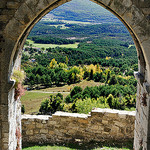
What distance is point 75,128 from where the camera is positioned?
6895 mm

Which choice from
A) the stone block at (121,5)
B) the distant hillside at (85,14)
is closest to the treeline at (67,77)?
the stone block at (121,5)

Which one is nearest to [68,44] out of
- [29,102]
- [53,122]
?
[29,102]

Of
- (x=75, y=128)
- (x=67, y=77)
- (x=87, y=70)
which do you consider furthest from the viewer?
(x=87, y=70)

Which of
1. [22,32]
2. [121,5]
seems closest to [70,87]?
[22,32]

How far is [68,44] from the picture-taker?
57562mm

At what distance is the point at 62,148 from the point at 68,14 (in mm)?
95864

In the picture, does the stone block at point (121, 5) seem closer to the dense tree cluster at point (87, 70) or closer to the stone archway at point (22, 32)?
the stone archway at point (22, 32)

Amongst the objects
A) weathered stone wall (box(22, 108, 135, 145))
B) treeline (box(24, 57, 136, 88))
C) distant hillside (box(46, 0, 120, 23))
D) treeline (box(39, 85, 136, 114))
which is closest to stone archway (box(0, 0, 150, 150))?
weathered stone wall (box(22, 108, 135, 145))

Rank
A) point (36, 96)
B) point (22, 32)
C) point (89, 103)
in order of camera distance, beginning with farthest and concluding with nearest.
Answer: point (36, 96), point (89, 103), point (22, 32)

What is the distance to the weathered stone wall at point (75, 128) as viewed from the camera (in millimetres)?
6727

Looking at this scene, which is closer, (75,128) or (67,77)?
(75,128)

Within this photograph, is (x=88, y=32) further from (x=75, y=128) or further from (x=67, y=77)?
(x=75, y=128)

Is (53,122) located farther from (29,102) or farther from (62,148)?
(29,102)

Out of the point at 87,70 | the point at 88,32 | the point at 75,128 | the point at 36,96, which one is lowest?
the point at 36,96
